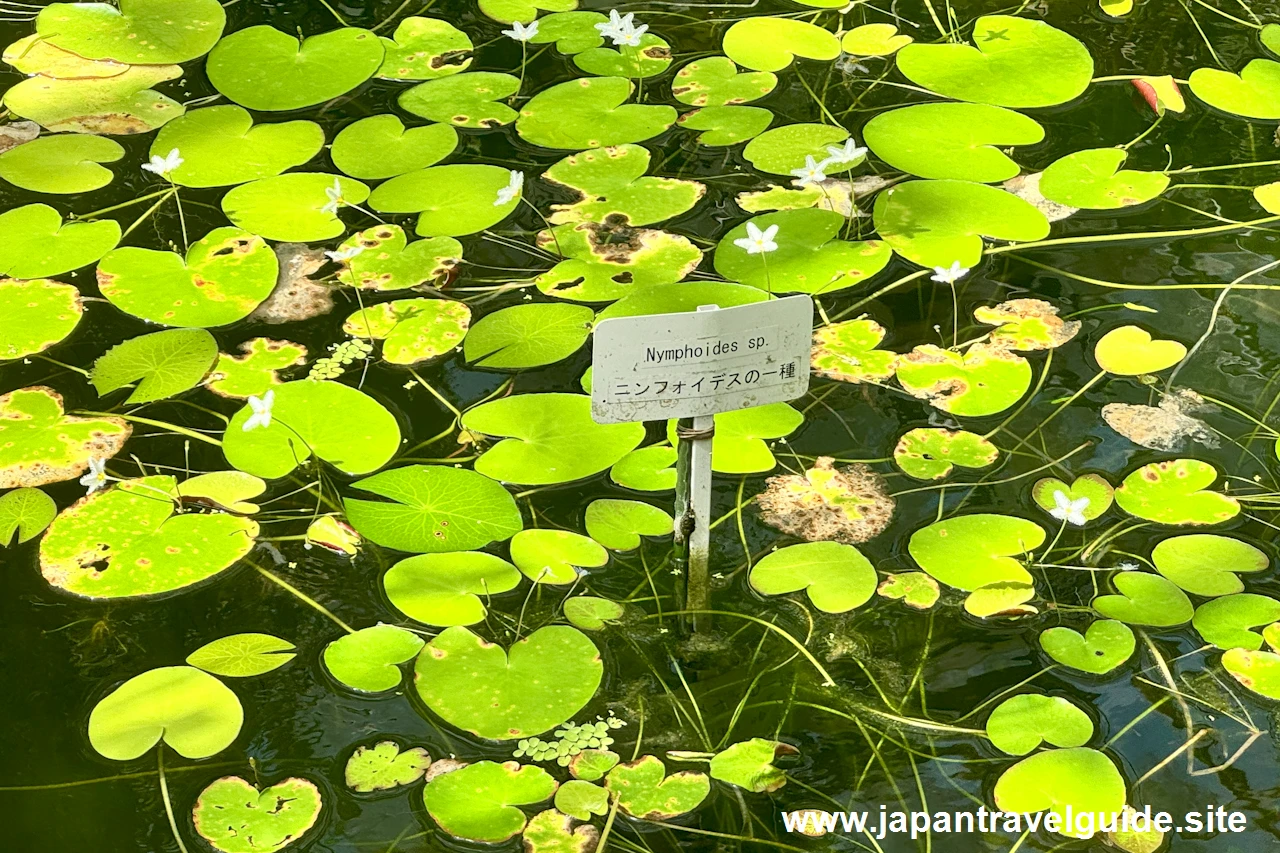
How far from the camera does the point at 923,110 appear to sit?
241 cm

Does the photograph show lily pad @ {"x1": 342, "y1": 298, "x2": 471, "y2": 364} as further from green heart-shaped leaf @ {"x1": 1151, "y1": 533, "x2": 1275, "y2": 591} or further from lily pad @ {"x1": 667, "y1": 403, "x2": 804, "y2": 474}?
green heart-shaped leaf @ {"x1": 1151, "y1": 533, "x2": 1275, "y2": 591}

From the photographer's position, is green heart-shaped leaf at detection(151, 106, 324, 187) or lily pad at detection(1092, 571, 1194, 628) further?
green heart-shaped leaf at detection(151, 106, 324, 187)

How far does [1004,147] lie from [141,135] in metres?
1.63

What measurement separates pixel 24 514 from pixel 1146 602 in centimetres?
148

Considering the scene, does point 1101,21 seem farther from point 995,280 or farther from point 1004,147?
point 995,280

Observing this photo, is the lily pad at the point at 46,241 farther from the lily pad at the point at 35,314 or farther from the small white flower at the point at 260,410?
the small white flower at the point at 260,410

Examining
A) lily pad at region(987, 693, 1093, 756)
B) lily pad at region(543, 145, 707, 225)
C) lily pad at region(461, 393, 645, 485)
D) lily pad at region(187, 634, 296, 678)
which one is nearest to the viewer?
lily pad at region(987, 693, 1093, 756)

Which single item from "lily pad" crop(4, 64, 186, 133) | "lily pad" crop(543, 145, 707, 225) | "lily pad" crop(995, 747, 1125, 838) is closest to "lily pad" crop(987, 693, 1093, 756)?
"lily pad" crop(995, 747, 1125, 838)

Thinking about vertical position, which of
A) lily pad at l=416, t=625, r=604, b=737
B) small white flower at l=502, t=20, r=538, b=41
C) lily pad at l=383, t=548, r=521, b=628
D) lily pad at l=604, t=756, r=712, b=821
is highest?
small white flower at l=502, t=20, r=538, b=41

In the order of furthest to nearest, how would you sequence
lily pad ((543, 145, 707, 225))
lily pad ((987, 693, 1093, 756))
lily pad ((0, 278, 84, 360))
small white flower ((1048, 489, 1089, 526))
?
lily pad ((543, 145, 707, 225)), lily pad ((0, 278, 84, 360)), small white flower ((1048, 489, 1089, 526)), lily pad ((987, 693, 1093, 756))

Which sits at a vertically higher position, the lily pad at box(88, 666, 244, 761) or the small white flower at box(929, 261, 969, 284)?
the small white flower at box(929, 261, 969, 284)

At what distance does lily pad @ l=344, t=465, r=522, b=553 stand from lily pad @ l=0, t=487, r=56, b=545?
0.41m

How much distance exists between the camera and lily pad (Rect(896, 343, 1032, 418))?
1866 millimetres

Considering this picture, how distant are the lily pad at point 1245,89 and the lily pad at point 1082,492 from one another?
1104 millimetres
